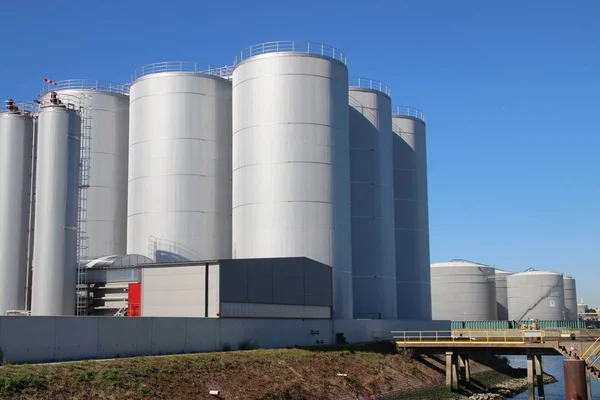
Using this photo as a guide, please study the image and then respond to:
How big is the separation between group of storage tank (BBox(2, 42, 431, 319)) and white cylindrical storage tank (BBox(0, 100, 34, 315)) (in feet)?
1.19

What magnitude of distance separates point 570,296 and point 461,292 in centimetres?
2282

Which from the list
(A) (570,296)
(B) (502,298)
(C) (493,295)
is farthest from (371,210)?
(A) (570,296)

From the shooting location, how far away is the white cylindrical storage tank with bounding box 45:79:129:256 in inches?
2616

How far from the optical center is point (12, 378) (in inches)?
1131

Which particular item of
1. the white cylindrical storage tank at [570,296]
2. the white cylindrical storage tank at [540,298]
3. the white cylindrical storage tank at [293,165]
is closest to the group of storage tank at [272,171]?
the white cylindrical storage tank at [293,165]

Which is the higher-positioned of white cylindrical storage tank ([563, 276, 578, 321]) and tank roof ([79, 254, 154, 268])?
tank roof ([79, 254, 154, 268])

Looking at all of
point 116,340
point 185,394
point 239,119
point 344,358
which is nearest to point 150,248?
point 239,119

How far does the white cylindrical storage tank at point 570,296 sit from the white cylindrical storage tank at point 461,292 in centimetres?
1628

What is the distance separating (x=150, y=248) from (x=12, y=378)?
33.0 meters

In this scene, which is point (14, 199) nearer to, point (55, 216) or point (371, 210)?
point (55, 216)

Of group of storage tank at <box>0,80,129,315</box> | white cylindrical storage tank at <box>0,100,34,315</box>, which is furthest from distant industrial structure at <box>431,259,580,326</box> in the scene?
white cylindrical storage tank at <box>0,100,34,315</box>

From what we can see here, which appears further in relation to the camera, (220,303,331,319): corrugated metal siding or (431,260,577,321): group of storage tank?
(431,260,577,321): group of storage tank

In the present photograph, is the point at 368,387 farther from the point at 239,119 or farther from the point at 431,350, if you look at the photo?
the point at 239,119

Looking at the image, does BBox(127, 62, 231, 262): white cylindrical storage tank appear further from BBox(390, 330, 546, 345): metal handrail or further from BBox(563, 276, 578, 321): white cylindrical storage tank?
BBox(563, 276, 578, 321): white cylindrical storage tank
